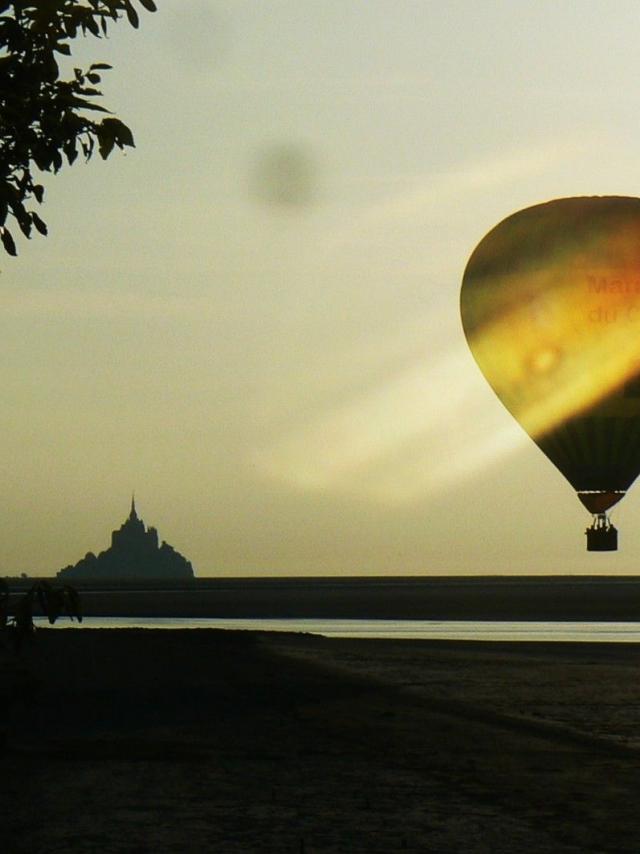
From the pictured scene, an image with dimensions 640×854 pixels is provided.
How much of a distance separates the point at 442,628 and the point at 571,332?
30.0 metres

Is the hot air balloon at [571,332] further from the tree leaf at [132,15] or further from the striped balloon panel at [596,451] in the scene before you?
the tree leaf at [132,15]

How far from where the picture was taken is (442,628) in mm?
88938

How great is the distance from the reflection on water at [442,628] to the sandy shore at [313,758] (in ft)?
103

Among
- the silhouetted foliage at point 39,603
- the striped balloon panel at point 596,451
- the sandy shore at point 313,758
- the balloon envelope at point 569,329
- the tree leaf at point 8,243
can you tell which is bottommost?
the sandy shore at point 313,758

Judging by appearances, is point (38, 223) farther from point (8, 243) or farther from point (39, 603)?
point (39, 603)

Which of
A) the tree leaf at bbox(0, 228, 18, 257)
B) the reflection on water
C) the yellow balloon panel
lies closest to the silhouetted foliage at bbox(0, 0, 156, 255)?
the tree leaf at bbox(0, 228, 18, 257)

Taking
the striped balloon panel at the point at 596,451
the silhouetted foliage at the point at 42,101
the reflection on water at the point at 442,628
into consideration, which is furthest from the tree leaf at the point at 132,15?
the reflection on water at the point at 442,628

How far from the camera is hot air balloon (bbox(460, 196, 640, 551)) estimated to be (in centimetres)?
6009

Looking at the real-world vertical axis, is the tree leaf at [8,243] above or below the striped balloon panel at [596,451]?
below

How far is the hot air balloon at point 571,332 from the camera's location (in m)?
60.1

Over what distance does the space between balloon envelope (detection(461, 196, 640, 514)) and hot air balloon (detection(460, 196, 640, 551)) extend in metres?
0.03

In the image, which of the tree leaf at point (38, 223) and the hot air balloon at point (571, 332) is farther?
the hot air balloon at point (571, 332)

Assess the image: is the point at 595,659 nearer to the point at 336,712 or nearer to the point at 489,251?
the point at 489,251

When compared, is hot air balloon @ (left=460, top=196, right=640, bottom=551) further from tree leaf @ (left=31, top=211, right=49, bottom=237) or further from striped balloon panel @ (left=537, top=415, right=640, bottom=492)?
tree leaf @ (left=31, top=211, right=49, bottom=237)
